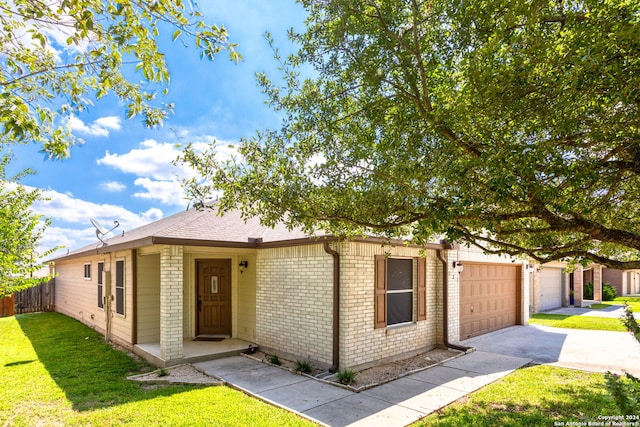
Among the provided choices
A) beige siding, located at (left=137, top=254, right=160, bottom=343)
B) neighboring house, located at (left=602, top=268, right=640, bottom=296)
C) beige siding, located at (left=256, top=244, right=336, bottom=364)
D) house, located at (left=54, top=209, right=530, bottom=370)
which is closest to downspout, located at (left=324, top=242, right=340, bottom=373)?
house, located at (left=54, top=209, right=530, bottom=370)

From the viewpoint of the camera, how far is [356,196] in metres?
5.11

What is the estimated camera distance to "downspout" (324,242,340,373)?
7.57 m

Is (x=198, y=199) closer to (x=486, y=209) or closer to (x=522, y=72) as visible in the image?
(x=486, y=209)

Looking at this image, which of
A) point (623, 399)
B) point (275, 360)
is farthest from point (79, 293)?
point (623, 399)

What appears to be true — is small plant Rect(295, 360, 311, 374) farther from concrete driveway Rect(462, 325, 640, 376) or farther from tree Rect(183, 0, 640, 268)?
concrete driveway Rect(462, 325, 640, 376)

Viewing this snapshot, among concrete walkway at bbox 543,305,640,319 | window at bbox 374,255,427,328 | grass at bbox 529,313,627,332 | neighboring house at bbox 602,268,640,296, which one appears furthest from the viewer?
neighboring house at bbox 602,268,640,296

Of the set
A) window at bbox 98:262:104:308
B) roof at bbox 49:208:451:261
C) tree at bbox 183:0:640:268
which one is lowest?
window at bbox 98:262:104:308

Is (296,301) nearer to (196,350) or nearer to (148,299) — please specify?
(196,350)

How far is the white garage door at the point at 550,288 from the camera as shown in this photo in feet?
63.9

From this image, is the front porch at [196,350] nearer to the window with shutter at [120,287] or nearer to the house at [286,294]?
the house at [286,294]

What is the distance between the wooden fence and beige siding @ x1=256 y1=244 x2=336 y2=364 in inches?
604

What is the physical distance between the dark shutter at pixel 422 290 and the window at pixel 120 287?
26.0ft

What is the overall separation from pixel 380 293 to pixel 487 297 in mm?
6069

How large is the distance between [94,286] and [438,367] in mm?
11760
